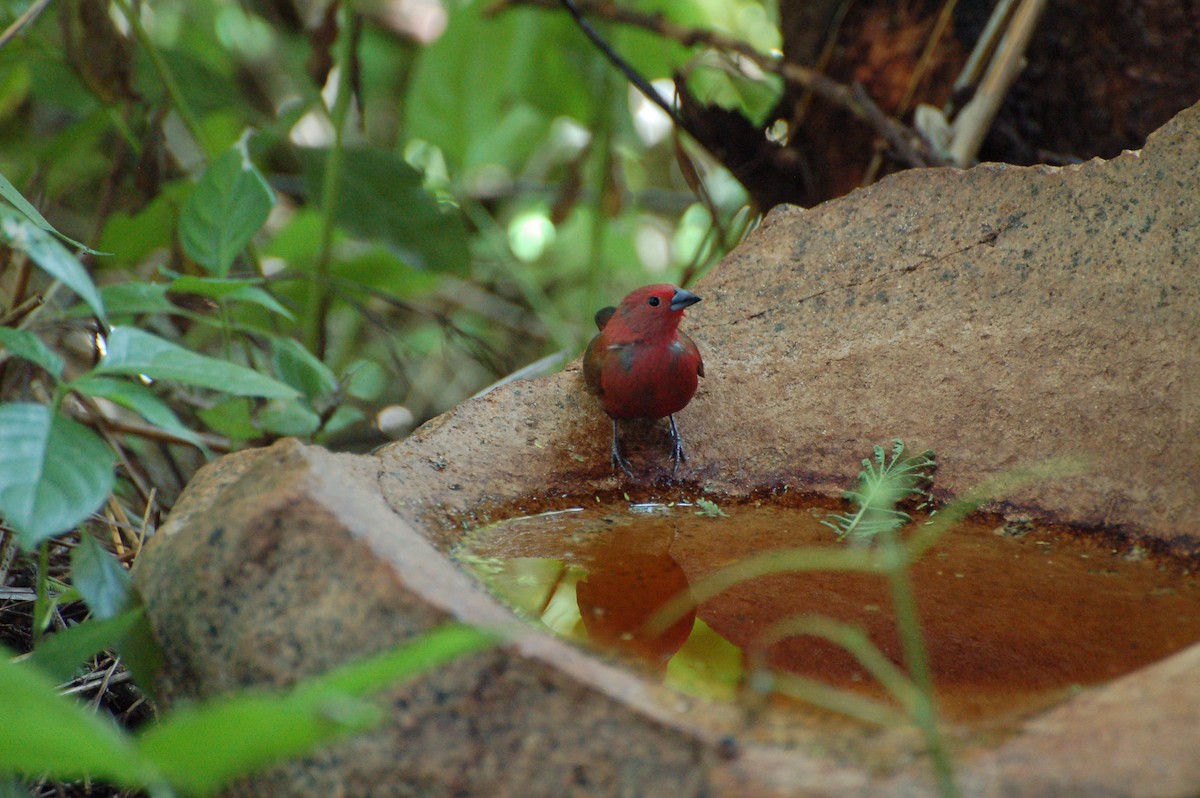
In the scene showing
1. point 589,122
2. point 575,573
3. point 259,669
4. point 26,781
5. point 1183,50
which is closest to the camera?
point 259,669

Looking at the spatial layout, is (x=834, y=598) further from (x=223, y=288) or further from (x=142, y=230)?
(x=142, y=230)

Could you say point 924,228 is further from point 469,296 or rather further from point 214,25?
point 214,25

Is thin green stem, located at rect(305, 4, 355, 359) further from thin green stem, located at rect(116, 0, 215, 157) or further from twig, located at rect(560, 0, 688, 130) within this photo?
twig, located at rect(560, 0, 688, 130)

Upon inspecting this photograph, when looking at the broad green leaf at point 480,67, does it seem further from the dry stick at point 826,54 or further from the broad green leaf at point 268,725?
the broad green leaf at point 268,725

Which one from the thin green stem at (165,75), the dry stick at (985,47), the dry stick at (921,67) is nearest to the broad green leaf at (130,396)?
the thin green stem at (165,75)

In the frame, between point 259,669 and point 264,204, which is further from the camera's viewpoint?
point 264,204

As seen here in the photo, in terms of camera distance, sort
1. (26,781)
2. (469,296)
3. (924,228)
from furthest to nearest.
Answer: (469,296), (924,228), (26,781)

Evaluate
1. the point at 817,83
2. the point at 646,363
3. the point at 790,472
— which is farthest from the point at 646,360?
the point at 817,83

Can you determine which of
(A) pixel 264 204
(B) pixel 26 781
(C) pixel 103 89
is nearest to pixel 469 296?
(C) pixel 103 89
